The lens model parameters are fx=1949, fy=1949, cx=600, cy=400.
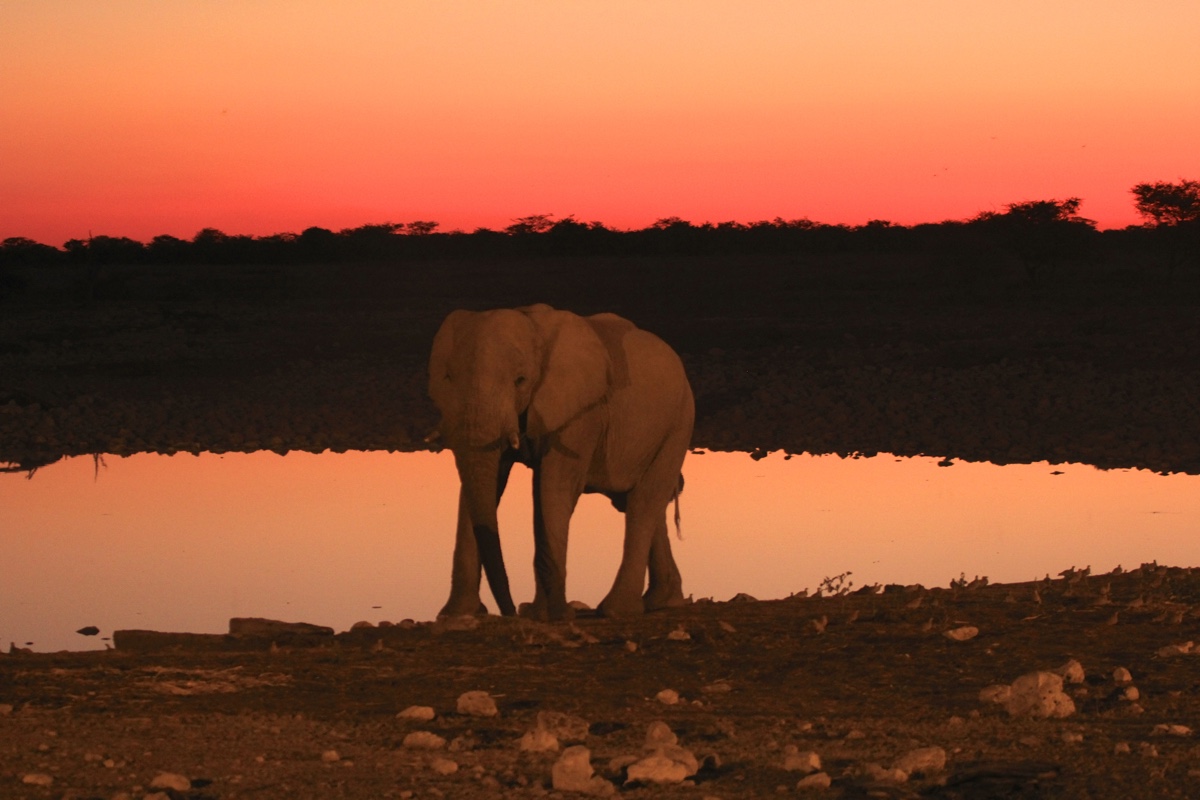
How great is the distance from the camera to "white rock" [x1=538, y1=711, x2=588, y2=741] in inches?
230

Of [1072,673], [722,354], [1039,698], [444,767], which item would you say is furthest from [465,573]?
[722,354]

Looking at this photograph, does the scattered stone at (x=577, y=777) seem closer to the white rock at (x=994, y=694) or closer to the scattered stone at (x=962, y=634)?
the white rock at (x=994, y=694)

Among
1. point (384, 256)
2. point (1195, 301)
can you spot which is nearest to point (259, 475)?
point (1195, 301)

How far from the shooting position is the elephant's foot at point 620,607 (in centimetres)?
938

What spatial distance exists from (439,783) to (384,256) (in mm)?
63415

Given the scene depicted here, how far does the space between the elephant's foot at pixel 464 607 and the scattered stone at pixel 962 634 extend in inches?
97.5

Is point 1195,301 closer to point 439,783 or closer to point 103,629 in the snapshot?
point 103,629

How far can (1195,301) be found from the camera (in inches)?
1567

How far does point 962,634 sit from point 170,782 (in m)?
3.62

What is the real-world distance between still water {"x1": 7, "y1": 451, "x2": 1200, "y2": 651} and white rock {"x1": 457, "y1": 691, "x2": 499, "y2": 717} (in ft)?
12.4

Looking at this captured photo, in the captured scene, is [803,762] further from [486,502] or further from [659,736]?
[486,502]

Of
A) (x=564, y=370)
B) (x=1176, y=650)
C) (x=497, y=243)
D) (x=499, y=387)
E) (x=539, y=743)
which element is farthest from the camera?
(x=497, y=243)

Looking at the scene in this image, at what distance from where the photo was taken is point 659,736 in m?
5.66

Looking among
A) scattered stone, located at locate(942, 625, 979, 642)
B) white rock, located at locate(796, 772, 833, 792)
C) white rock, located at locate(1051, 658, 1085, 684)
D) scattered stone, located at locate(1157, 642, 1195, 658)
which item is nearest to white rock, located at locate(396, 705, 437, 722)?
white rock, located at locate(796, 772, 833, 792)
